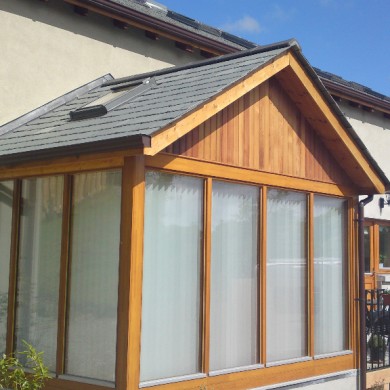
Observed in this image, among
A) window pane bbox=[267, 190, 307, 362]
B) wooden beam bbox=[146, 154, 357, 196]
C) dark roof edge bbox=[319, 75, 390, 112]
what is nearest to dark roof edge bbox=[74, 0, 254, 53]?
dark roof edge bbox=[319, 75, 390, 112]

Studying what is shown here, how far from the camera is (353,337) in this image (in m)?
9.30

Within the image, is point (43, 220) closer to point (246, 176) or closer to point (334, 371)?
point (246, 176)

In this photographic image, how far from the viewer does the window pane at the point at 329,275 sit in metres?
8.91

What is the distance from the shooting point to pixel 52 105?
9.88 metres

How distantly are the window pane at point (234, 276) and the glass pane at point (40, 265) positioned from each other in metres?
1.70

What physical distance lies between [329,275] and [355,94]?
27.3ft

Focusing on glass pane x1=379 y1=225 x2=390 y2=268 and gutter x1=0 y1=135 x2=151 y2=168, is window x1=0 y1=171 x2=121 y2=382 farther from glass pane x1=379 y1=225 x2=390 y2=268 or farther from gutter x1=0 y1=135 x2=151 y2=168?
glass pane x1=379 y1=225 x2=390 y2=268

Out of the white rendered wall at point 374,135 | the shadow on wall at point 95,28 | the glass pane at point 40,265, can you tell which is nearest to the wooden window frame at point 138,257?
the glass pane at point 40,265


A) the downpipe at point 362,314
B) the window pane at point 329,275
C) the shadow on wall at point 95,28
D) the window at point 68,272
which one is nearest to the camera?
the window at point 68,272

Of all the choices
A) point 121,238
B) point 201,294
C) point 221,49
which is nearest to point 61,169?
point 121,238

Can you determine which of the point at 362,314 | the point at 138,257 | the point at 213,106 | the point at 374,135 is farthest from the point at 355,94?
the point at 138,257

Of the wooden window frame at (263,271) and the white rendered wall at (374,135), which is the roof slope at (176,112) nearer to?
the wooden window frame at (263,271)

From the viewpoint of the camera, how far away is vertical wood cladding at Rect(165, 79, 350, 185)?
24.5 feet

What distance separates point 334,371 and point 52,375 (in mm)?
3846
